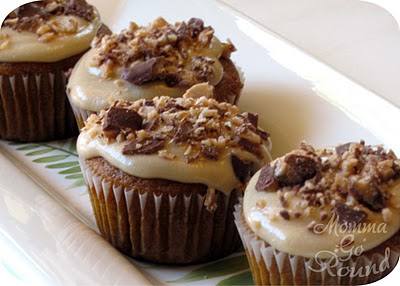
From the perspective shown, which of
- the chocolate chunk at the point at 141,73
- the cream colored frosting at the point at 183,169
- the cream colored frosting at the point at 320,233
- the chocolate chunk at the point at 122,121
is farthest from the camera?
the chocolate chunk at the point at 141,73

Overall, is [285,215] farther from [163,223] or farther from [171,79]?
[171,79]

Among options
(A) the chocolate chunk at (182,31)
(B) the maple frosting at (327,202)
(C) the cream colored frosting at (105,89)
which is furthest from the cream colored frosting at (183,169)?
(A) the chocolate chunk at (182,31)

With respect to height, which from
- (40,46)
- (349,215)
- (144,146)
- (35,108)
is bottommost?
(35,108)

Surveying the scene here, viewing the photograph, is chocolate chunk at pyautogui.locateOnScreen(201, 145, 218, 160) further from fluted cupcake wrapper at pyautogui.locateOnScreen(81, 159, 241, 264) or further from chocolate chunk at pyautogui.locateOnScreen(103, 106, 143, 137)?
chocolate chunk at pyautogui.locateOnScreen(103, 106, 143, 137)

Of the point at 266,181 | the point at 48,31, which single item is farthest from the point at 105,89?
the point at 266,181

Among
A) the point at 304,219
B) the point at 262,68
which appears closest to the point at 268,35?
the point at 262,68

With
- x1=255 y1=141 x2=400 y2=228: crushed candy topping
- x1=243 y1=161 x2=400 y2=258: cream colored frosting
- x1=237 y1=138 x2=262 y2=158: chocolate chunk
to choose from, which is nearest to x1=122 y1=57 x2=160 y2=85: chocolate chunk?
x1=237 y1=138 x2=262 y2=158: chocolate chunk

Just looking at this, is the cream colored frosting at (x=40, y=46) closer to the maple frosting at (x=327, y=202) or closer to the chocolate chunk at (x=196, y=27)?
the chocolate chunk at (x=196, y=27)
